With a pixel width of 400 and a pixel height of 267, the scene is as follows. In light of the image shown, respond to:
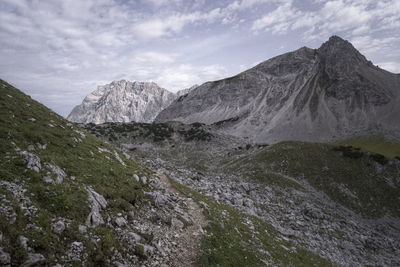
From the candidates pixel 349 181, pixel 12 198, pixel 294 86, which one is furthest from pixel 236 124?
pixel 12 198

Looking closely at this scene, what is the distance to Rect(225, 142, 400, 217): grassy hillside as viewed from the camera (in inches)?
2117

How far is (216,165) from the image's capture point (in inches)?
3061

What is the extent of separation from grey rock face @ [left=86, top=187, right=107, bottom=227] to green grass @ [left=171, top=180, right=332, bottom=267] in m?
6.24

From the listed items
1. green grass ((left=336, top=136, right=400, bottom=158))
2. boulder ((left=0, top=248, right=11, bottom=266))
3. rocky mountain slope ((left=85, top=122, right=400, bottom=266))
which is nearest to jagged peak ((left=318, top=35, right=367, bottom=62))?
green grass ((left=336, top=136, right=400, bottom=158))

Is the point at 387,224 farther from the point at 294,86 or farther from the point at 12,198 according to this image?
the point at 294,86

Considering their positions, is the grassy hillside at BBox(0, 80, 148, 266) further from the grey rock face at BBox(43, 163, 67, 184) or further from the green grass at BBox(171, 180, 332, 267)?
the green grass at BBox(171, 180, 332, 267)

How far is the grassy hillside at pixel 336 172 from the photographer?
176 ft

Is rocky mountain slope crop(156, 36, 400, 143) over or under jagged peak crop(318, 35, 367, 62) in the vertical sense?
under

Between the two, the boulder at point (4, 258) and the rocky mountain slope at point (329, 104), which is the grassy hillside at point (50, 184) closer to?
the boulder at point (4, 258)

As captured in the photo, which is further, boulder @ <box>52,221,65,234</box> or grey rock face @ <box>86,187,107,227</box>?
grey rock face @ <box>86,187,107,227</box>

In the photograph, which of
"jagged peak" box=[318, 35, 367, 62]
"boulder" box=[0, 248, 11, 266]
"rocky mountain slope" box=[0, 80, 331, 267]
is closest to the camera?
"boulder" box=[0, 248, 11, 266]

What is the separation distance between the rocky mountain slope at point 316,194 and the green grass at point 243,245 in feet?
1.02

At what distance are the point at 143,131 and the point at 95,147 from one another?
397ft

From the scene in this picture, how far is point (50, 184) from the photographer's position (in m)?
14.5
